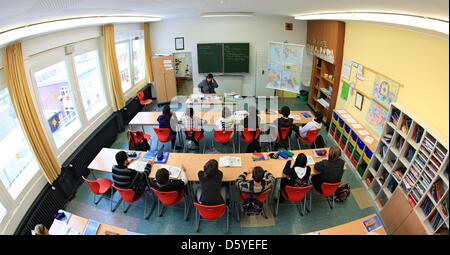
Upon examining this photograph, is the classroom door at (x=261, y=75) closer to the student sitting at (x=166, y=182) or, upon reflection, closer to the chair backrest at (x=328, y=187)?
the chair backrest at (x=328, y=187)

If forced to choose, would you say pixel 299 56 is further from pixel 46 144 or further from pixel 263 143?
pixel 46 144

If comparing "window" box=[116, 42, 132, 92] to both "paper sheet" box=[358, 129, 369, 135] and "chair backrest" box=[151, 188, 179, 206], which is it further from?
"paper sheet" box=[358, 129, 369, 135]

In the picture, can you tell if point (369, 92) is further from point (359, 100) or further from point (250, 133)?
point (250, 133)

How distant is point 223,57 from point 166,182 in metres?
5.65

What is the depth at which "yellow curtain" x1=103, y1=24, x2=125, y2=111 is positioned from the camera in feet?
17.0

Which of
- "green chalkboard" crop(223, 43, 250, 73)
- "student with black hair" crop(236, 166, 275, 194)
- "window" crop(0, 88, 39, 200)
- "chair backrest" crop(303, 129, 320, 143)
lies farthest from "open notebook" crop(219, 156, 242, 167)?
"green chalkboard" crop(223, 43, 250, 73)

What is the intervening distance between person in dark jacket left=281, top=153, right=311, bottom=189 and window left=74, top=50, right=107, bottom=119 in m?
4.23

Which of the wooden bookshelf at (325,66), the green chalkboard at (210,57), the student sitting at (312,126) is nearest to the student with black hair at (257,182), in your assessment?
the student sitting at (312,126)

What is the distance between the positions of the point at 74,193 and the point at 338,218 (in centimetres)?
431

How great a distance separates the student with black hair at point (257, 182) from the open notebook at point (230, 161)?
0.39m

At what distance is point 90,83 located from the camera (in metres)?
5.26

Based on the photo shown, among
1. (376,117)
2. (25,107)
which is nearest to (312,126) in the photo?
(376,117)
